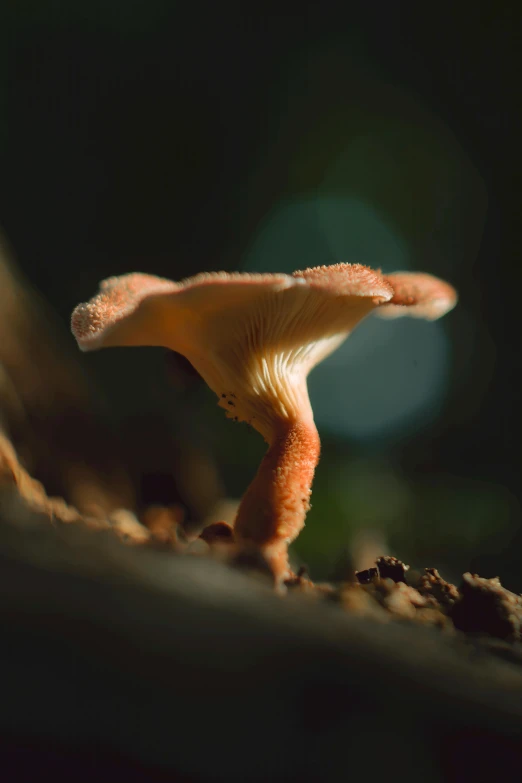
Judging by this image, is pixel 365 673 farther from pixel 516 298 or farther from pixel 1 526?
pixel 516 298

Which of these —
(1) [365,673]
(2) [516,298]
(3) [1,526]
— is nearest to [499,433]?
(2) [516,298]

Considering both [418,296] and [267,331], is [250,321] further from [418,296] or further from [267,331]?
[418,296]

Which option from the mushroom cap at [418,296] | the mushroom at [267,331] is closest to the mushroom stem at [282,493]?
the mushroom at [267,331]

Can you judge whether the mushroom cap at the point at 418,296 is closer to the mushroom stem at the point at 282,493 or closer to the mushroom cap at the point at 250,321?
the mushroom cap at the point at 250,321

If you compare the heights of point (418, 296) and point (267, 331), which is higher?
point (418, 296)

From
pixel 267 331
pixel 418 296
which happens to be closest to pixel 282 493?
pixel 267 331

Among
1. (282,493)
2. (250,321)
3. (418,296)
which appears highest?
(418,296)

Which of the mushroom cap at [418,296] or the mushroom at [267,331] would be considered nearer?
the mushroom at [267,331]
